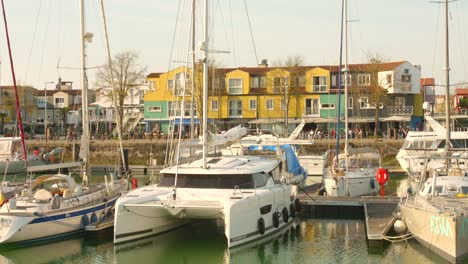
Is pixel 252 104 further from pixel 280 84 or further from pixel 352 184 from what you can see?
pixel 352 184

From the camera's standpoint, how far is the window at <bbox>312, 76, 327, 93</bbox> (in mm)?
74750

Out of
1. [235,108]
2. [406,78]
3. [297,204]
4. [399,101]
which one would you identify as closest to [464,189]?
[297,204]

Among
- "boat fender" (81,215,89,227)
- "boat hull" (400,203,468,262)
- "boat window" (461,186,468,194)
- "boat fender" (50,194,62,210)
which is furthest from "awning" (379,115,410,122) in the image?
"boat fender" (50,194,62,210)

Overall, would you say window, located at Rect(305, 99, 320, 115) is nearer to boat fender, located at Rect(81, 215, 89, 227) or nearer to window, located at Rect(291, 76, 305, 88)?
window, located at Rect(291, 76, 305, 88)

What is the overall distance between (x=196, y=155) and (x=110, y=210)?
4.06m

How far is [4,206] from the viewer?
22.6 metres

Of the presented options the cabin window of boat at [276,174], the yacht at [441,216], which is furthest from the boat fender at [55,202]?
the yacht at [441,216]

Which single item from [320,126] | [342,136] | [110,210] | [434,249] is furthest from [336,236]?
[320,126]

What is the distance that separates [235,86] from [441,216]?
2328 inches

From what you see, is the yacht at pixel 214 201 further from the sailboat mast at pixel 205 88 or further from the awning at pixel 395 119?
the awning at pixel 395 119

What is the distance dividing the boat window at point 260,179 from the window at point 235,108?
5223 cm

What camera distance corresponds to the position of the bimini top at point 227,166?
76.9 feet

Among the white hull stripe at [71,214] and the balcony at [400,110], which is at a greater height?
the balcony at [400,110]

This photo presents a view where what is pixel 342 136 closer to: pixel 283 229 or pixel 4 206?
pixel 283 229
